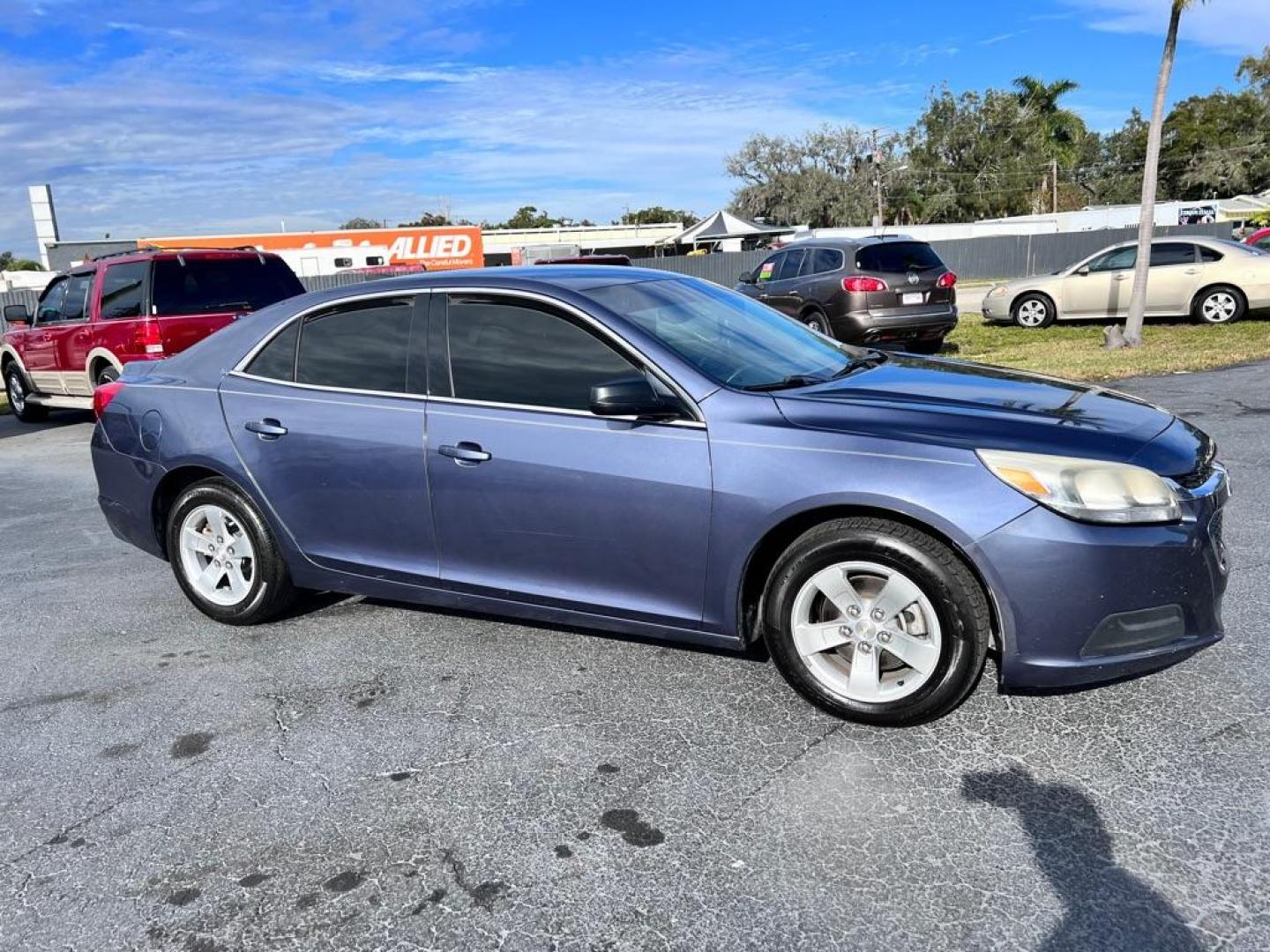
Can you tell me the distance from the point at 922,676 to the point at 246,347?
11.1 ft

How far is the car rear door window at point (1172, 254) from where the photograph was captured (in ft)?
51.8

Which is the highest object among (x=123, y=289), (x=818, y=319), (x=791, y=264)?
(x=123, y=289)

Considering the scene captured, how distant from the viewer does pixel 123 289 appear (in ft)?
32.4

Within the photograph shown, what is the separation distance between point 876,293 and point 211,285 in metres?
7.80

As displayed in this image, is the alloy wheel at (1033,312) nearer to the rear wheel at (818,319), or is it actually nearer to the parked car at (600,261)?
the rear wheel at (818,319)

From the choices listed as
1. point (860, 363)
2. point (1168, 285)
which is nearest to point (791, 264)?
point (1168, 285)

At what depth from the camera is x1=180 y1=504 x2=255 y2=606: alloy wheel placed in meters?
4.66

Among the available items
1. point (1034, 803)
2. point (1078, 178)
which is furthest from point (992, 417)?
point (1078, 178)

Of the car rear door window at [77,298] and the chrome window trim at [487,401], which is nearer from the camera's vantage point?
the chrome window trim at [487,401]

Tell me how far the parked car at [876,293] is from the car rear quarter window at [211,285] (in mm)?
6127

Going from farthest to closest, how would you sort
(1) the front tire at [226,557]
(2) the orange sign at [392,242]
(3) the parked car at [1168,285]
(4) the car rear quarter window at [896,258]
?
(2) the orange sign at [392,242] → (3) the parked car at [1168,285] → (4) the car rear quarter window at [896,258] → (1) the front tire at [226,557]

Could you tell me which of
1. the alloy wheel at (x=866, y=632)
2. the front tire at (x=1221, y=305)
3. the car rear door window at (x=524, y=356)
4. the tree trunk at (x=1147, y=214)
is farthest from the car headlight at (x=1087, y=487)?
the front tire at (x=1221, y=305)

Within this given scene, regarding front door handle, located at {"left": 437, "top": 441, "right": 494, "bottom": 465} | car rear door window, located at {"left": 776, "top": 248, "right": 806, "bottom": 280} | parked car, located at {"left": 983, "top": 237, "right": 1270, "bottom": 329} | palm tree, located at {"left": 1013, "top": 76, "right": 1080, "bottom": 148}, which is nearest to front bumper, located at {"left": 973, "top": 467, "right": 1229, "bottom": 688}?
front door handle, located at {"left": 437, "top": 441, "right": 494, "bottom": 465}

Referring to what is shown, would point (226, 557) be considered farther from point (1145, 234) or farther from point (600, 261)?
point (600, 261)
